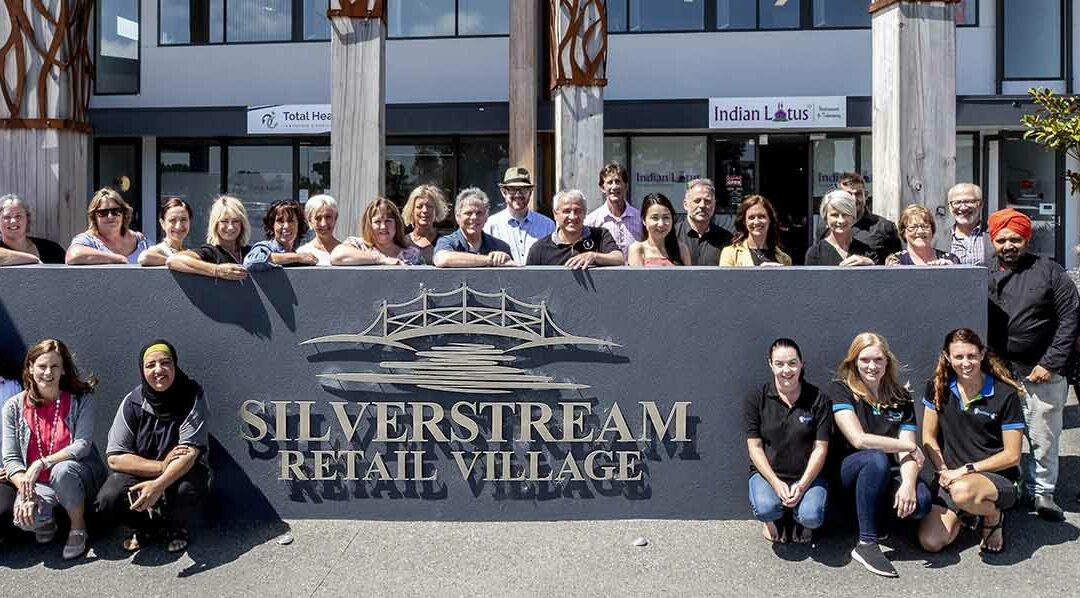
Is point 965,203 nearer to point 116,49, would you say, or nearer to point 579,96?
point 579,96

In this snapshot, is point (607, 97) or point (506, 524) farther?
point (607, 97)

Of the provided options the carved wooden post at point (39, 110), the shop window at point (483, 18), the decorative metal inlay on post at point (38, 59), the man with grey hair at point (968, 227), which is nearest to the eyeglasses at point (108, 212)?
the carved wooden post at point (39, 110)

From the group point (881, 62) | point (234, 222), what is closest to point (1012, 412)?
point (881, 62)

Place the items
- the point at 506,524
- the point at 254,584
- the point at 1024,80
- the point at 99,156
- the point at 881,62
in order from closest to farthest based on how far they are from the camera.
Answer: the point at 254,584 → the point at 506,524 → the point at 881,62 → the point at 1024,80 → the point at 99,156

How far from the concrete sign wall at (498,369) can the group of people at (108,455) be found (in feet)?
1.21

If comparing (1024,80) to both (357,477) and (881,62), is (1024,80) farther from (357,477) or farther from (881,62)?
(357,477)

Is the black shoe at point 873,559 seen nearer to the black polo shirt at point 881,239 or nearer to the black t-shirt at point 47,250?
the black polo shirt at point 881,239

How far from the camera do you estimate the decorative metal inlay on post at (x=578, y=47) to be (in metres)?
8.77

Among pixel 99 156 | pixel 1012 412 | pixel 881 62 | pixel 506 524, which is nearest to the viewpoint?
pixel 1012 412

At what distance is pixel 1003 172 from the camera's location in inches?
610

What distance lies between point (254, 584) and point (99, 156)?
14.3 m

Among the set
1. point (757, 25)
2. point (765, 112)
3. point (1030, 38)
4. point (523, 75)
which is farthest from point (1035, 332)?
point (1030, 38)

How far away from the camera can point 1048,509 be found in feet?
17.4

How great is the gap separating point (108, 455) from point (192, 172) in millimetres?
12837
